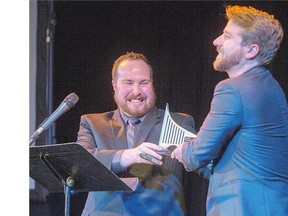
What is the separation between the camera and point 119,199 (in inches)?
94.0

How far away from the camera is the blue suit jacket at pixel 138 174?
2357 mm

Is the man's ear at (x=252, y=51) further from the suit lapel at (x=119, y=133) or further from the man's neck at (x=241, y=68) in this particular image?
the suit lapel at (x=119, y=133)

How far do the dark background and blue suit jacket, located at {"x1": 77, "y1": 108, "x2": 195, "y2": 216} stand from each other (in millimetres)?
1626

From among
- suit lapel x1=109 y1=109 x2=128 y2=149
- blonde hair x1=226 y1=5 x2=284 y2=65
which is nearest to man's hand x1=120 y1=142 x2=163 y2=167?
suit lapel x1=109 y1=109 x2=128 y2=149

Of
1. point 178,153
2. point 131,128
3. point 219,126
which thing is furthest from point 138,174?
point 219,126

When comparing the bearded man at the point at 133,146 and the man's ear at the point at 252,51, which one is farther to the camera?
the bearded man at the point at 133,146

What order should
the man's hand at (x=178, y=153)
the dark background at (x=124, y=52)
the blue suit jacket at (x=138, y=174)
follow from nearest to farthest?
the man's hand at (x=178, y=153)
the blue suit jacket at (x=138, y=174)
the dark background at (x=124, y=52)

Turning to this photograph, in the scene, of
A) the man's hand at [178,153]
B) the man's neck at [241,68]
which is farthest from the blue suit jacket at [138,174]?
the man's neck at [241,68]

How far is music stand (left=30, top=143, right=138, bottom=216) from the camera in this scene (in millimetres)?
2018

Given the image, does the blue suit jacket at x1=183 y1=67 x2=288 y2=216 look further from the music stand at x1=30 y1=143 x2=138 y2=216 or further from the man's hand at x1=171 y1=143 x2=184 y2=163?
the music stand at x1=30 y1=143 x2=138 y2=216

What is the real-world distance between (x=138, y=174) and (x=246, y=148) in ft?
2.17

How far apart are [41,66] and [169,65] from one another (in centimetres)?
98

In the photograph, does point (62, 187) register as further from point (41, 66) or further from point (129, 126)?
point (41, 66)

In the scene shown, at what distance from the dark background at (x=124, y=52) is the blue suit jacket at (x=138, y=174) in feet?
5.33
